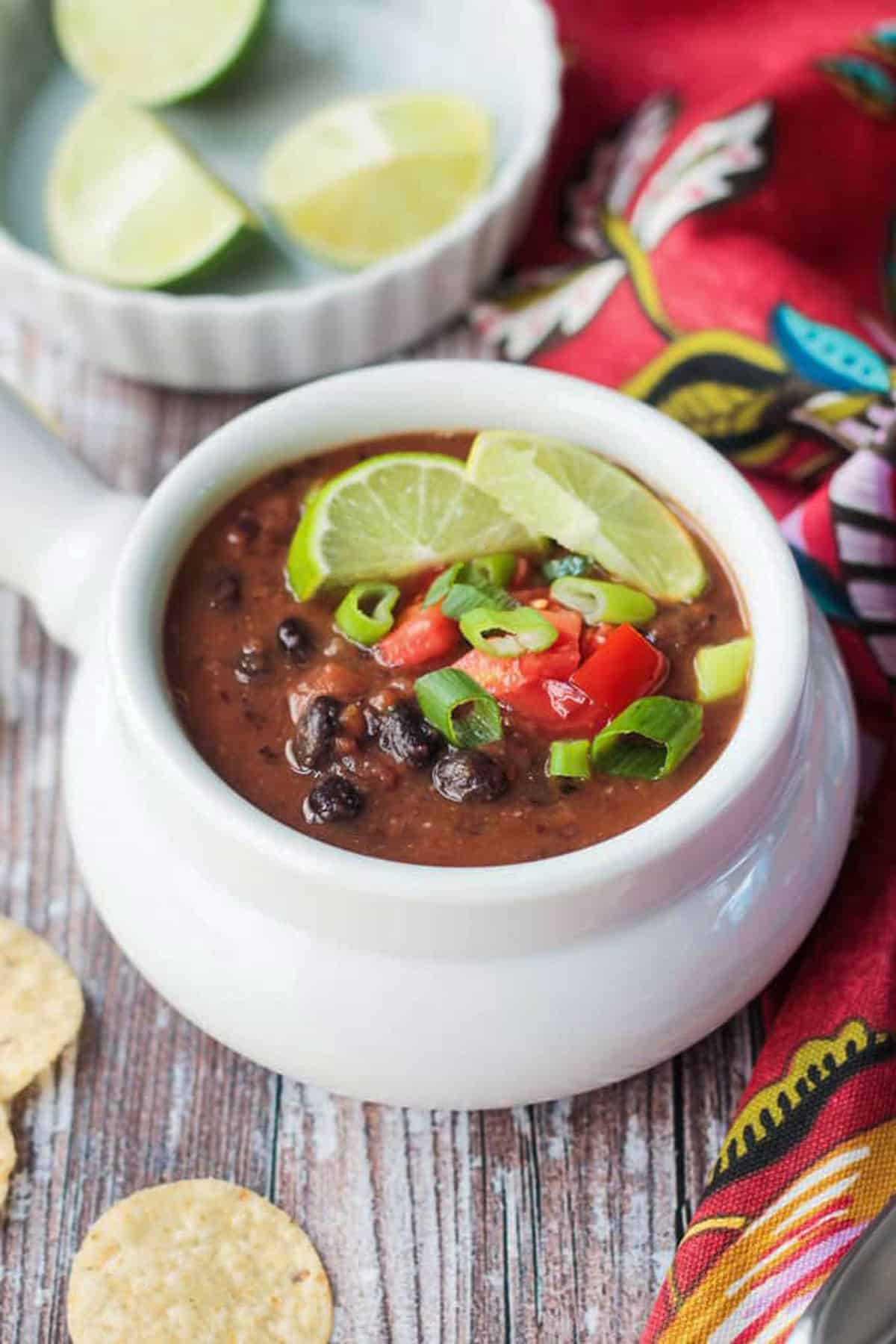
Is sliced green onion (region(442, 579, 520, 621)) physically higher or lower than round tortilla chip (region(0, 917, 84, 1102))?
higher

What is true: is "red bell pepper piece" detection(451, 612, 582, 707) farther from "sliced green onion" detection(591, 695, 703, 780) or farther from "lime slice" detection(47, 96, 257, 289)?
"lime slice" detection(47, 96, 257, 289)

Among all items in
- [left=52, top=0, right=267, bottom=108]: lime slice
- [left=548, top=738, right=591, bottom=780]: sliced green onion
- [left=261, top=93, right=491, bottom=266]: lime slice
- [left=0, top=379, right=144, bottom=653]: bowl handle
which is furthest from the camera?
[left=52, top=0, right=267, bottom=108]: lime slice

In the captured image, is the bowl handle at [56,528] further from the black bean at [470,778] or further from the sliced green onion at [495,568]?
the black bean at [470,778]

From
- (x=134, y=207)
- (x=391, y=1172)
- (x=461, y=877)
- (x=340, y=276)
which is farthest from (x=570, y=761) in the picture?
(x=134, y=207)

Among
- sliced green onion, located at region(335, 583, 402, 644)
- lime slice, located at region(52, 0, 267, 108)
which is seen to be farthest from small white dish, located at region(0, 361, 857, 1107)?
lime slice, located at region(52, 0, 267, 108)

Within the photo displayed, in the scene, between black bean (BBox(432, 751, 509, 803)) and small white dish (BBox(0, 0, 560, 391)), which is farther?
small white dish (BBox(0, 0, 560, 391))

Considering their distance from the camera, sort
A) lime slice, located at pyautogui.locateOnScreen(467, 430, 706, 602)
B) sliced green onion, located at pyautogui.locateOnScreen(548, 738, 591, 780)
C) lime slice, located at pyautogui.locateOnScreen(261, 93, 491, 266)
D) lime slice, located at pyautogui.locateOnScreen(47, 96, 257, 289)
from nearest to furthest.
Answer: sliced green onion, located at pyautogui.locateOnScreen(548, 738, 591, 780) → lime slice, located at pyautogui.locateOnScreen(467, 430, 706, 602) → lime slice, located at pyautogui.locateOnScreen(47, 96, 257, 289) → lime slice, located at pyautogui.locateOnScreen(261, 93, 491, 266)
